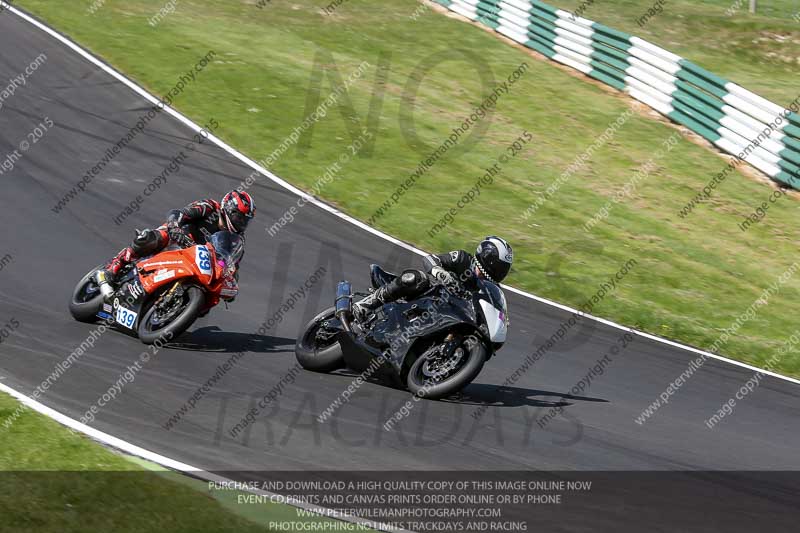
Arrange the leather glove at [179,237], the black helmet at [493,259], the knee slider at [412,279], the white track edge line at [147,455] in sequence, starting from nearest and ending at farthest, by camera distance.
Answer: the white track edge line at [147,455] → the black helmet at [493,259] → the knee slider at [412,279] → the leather glove at [179,237]

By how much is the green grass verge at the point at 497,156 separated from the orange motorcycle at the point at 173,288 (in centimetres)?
482

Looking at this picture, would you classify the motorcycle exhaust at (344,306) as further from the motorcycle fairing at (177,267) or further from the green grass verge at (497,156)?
the green grass verge at (497,156)

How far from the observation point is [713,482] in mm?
9664

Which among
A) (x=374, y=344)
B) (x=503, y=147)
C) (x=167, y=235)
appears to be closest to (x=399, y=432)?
(x=374, y=344)

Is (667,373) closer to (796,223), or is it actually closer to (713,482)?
(713,482)

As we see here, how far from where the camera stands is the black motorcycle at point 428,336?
1034cm

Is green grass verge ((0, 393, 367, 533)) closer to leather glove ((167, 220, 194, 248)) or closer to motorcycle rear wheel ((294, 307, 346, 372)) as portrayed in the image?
motorcycle rear wheel ((294, 307, 346, 372))

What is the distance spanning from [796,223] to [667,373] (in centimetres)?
880

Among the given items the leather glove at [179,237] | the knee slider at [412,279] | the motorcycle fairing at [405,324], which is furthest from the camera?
the leather glove at [179,237]

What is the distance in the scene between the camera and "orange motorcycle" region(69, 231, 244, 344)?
11.2 metres

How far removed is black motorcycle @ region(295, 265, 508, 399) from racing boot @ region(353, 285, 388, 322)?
0.15ft

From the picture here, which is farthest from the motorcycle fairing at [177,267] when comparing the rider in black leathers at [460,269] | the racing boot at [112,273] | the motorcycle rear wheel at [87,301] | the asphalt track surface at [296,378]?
the rider in black leathers at [460,269]

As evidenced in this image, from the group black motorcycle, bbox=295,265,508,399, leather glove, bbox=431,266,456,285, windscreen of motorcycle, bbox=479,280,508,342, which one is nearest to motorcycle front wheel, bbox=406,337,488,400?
black motorcycle, bbox=295,265,508,399

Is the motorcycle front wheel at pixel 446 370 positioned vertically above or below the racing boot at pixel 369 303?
below
